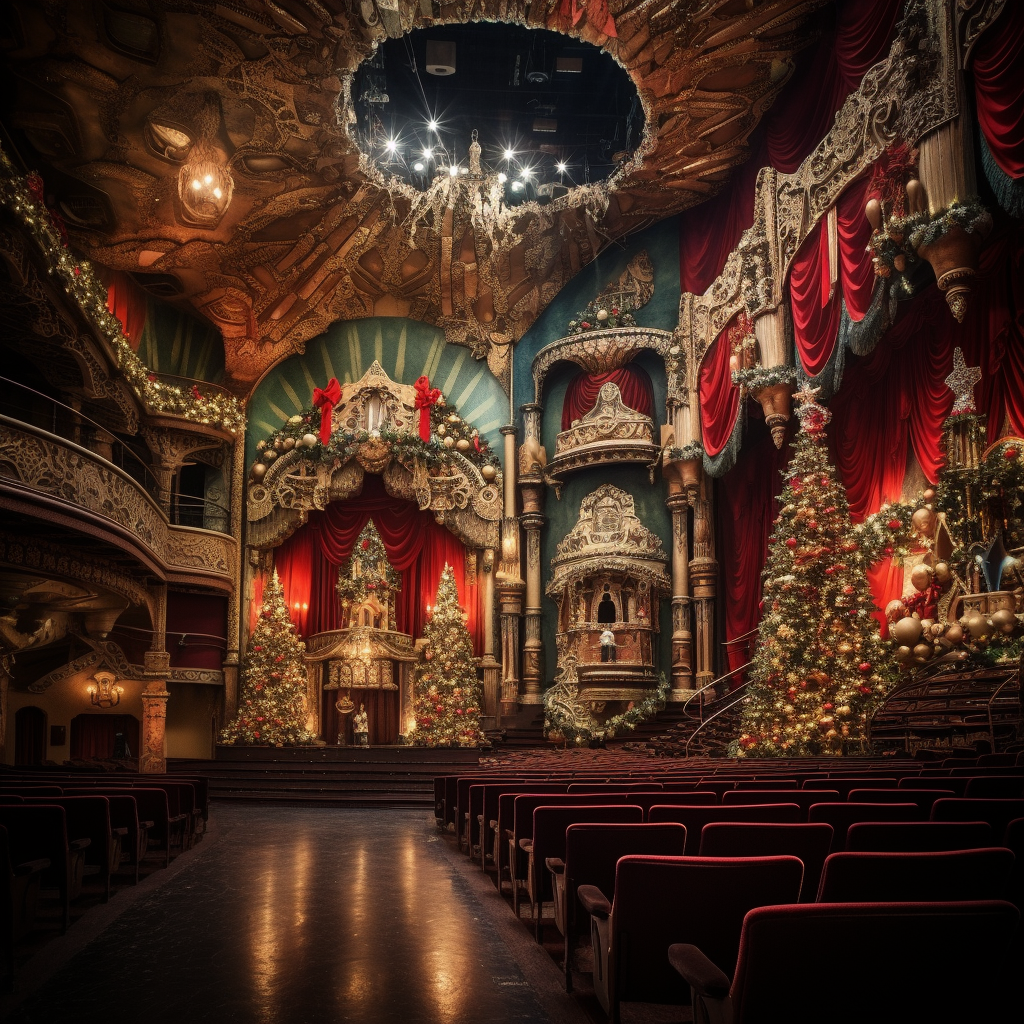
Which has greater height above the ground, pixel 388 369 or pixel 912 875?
pixel 388 369

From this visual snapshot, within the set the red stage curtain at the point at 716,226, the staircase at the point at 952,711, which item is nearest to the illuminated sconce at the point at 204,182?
the red stage curtain at the point at 716,226

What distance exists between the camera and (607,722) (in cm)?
1936

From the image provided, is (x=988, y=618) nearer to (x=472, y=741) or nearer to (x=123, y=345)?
(x=472, y=741)

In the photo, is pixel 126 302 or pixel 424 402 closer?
pixel 126 302

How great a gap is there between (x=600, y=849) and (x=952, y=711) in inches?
329

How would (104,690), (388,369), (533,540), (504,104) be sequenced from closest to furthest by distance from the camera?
(104,690)
(533,540)
(504,104)
(388,369)

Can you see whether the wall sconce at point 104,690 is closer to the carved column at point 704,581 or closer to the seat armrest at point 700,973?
the carved column at point 704,581

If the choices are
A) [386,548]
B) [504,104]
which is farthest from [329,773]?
[504,104]

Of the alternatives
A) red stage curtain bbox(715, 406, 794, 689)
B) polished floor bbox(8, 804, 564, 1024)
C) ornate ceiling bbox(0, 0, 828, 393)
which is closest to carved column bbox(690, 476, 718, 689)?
red stage curtain bbox(715, 406, 794, 689)

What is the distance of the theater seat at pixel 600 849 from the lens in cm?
375

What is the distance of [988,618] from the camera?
1187 cm

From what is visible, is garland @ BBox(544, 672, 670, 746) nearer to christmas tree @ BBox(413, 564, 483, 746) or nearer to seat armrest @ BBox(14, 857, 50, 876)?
christmas tree @ BBox(413, 564, 483, 746)

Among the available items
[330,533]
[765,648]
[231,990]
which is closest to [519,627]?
[330,533]

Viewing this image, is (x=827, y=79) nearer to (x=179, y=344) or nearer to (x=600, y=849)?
(x=600, y=849)
